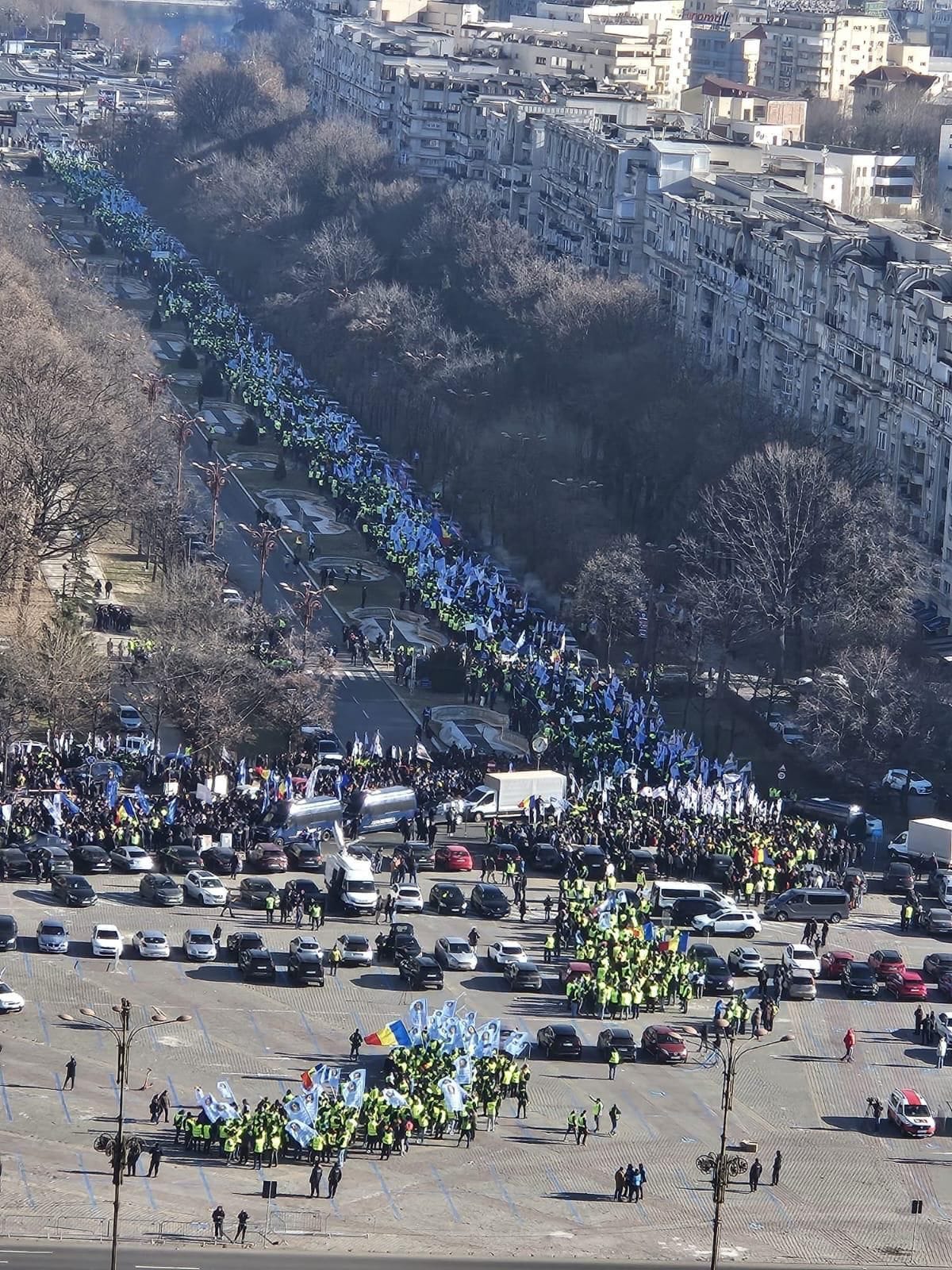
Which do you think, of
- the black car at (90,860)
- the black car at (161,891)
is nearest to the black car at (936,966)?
the black car at (161,891)

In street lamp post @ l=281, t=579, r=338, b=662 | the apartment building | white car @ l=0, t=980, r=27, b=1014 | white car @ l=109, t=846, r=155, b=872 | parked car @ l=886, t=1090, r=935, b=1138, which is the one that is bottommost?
parked car @ l=886, t=1090, r=935, b=1138

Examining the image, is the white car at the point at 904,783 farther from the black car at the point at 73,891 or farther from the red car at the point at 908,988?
the black car at the point at 73,891

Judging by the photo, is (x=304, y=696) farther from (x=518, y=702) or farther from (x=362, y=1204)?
(x=362, y=1204)

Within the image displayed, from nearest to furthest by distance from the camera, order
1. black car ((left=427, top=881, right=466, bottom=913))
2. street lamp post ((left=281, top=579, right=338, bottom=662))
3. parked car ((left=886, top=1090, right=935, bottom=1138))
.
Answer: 1. parked car ((left=886, top=1090, right=935, bottom=1138))
2. black car ((left=427, top=881, right=466, bottom=913))
3. street lamp post ((left=281, top=579, right=338, bottom=662))

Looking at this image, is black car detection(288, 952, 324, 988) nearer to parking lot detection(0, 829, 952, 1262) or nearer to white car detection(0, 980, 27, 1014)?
parking lot detection(0, 829, 952, 1262)

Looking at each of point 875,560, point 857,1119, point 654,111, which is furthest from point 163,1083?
point 654,111

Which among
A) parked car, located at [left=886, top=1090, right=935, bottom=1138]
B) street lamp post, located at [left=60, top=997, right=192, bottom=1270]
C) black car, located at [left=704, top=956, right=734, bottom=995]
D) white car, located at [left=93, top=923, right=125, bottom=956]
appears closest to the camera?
street lamp post, located at [left=60, top=997, right=192, bottom=1270]

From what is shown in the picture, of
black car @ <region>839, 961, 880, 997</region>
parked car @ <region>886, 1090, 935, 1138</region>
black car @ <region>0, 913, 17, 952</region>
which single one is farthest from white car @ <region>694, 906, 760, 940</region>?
black car @ <region>0, 913, 17, 952</region>

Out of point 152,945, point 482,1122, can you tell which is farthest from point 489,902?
point 482,1122
